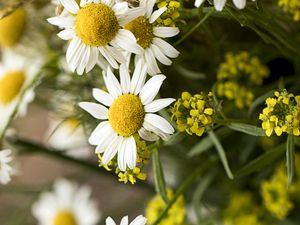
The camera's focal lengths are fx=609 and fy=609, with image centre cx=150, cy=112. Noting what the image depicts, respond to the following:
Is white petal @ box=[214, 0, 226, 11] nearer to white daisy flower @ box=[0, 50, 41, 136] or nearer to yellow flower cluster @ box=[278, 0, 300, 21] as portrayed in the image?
yellow flower cluster @ box=[278, 0, 300, 21]

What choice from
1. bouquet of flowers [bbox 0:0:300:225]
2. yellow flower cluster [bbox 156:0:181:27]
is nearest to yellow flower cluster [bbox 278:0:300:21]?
bouquet of flowers [bbox 0:0:300:225]

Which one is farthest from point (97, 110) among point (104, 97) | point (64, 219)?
point (64, 219)

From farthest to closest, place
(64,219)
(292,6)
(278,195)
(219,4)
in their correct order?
(64,219)
(278,195)
(292,6)
(219,4)

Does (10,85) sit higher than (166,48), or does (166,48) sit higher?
(166,48)

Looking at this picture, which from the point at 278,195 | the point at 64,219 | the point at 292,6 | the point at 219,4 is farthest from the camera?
the point at 64,219

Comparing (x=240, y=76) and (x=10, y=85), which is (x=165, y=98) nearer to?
(x=240, y=76)

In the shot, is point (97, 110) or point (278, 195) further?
point (278, 195)

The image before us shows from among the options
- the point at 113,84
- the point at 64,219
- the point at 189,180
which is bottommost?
the point at 64,219

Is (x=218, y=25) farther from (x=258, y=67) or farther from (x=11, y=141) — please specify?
(x=11, y=141)
